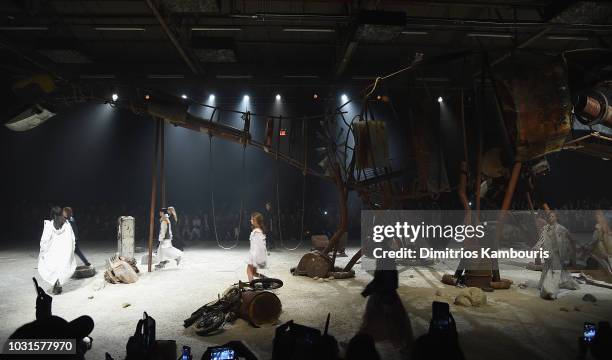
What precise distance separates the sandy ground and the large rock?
0.48 ft

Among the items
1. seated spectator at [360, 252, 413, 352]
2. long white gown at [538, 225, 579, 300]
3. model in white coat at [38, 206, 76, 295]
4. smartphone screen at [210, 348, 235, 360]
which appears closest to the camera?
smartphone screen at [210, 348, 235, 360]

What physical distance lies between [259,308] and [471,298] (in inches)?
140

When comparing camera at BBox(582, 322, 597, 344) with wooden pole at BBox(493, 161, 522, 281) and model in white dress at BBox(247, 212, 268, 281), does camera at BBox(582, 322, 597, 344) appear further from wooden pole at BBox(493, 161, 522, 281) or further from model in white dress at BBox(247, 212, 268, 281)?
model in white dress at BBox(247, 212, 268, 281)

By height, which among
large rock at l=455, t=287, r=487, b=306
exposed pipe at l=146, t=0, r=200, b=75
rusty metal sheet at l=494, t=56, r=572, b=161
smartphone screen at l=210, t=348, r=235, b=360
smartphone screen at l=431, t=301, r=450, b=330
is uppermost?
exposed pipe at l=146, t=0, r=200, b=75

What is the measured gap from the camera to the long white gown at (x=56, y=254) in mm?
6757

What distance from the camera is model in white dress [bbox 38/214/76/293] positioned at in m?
6.75

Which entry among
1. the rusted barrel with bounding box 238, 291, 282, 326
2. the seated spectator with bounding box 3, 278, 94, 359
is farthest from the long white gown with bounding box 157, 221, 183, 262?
the seated spectator with bounding box 3, 278, 94, 359

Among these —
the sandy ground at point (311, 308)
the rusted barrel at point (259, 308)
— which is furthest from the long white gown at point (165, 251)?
the rusted barrel at point (259, 308)

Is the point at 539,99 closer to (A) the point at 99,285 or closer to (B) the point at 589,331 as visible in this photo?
(B) the point at 589,331

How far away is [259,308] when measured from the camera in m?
4.97

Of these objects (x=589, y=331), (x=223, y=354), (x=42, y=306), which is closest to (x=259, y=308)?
(x=223, y=354)

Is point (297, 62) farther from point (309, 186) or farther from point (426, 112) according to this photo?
point (426, 112)

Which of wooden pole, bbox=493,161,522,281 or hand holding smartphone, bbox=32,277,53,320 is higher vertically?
wooden pole, bbox=493,161,522,281

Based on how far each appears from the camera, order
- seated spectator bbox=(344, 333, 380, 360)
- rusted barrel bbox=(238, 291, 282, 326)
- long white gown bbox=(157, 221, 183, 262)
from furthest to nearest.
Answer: long white gown bbox=(157, 221, 183, 262) < rusted barrel bbox=(238, 291, 282, 326) < seated spectator bbox=(344, 333, 380, 360)
